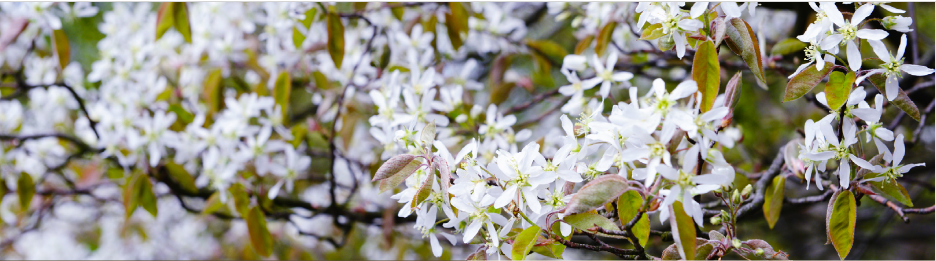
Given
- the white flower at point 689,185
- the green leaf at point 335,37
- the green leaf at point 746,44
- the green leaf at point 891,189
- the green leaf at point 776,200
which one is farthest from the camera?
the green leaf at point 335,37

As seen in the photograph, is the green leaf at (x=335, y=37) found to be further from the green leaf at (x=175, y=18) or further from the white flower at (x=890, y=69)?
the white flower at (x=890, y=69)

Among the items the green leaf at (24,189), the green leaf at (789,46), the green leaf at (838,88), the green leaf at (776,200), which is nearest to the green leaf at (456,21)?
the green leaf at (789,46)

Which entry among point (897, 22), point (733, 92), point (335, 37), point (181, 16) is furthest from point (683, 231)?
point (181, 16)

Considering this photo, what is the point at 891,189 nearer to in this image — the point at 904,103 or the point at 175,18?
the point at 904,103

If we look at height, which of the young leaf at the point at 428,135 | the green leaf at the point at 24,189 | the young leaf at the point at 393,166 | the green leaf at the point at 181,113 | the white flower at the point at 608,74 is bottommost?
the green leaf at the point at 24,189

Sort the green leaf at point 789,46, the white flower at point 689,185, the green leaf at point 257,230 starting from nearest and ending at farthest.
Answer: the white flower at point 689,185 → the green leaf at point 789,46 → the green leaf at point 257,230

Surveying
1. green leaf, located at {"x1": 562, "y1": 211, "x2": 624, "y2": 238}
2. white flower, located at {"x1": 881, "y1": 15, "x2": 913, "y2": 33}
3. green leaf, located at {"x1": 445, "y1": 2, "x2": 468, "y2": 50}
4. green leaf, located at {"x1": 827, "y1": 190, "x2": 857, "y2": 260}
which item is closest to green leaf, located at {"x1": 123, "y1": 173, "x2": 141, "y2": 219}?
green leaf, located at {"x1": 445, "y1": 2, "x2": 468, "y2": 50}
